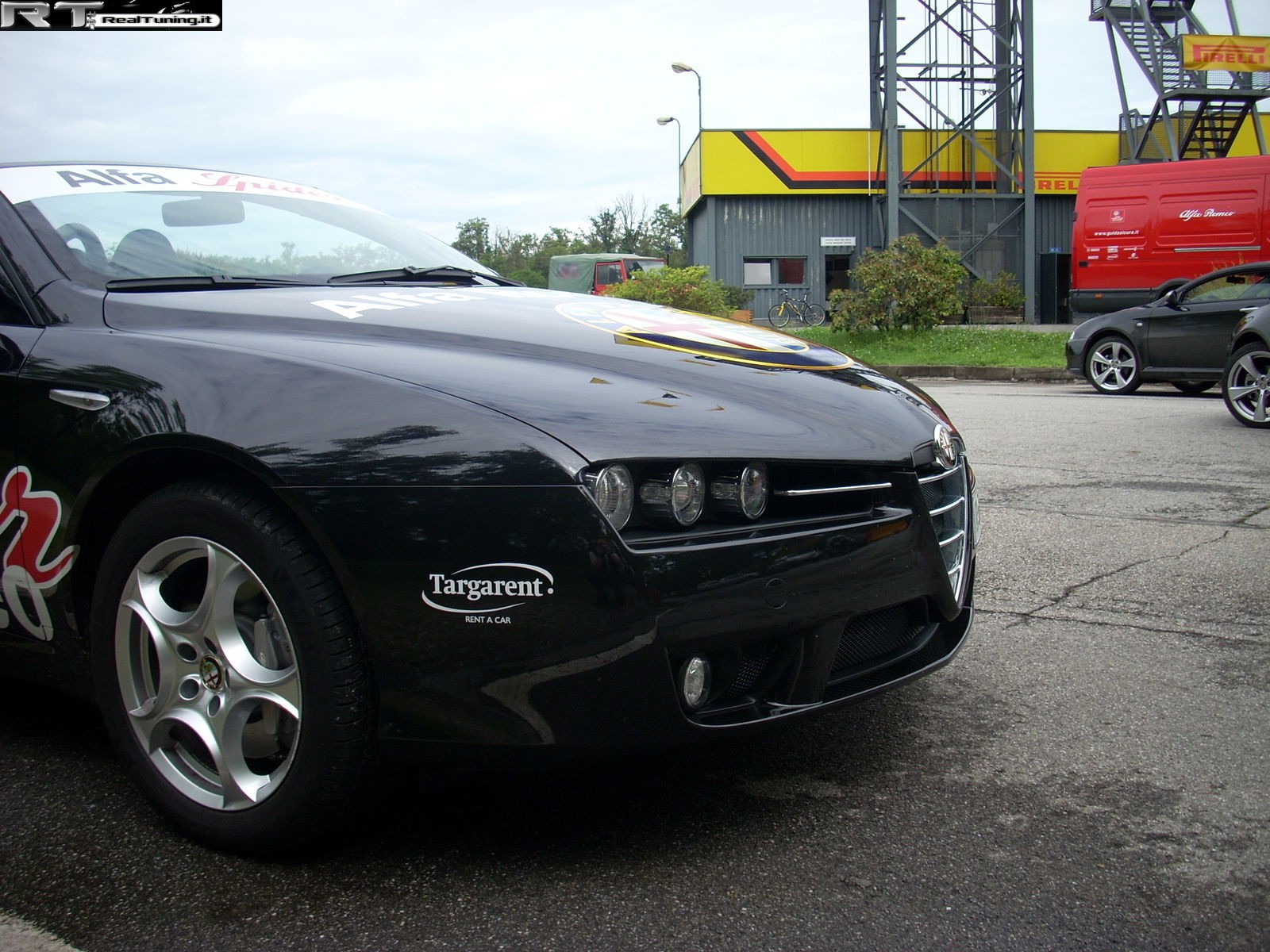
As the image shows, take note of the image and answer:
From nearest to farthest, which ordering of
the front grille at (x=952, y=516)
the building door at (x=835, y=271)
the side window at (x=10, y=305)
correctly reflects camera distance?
the front grille at (x=952, y=516) → the side window at (x=10, y=305) → the building door at (x=835, y=271)

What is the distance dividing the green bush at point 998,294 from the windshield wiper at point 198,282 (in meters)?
26.3

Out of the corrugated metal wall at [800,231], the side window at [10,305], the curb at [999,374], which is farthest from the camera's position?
the corrugated metal wall at [800,231]

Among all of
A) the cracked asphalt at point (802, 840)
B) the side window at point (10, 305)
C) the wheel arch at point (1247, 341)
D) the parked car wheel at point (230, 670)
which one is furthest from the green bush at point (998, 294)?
the parked car wheel at point (230, 670)

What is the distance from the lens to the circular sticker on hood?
2551mm

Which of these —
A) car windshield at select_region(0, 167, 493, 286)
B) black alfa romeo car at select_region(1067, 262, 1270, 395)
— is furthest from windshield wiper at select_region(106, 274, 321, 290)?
black alfa romeo car at select_region(1067, 262, 1270, 395)

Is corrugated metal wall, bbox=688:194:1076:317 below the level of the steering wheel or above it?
above

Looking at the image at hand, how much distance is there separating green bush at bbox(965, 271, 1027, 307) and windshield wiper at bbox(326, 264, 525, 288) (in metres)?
25.5

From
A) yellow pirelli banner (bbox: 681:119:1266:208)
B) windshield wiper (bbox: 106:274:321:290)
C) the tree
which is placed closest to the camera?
windshield wiper (bbox: 106:274:321:290)

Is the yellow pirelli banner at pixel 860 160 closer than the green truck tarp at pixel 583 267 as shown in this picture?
Yes

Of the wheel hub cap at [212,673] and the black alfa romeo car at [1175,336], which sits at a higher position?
the black alfa romeo car at [1175,336]

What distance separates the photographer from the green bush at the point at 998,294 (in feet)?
90.4

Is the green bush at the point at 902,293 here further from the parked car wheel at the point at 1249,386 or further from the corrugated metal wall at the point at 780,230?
the corrugated metal wall at the point at 780,230

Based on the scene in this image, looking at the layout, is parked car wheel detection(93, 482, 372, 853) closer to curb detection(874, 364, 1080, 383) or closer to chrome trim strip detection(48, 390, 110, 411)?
chrome trim strip detection(48, 390, 110, 411)

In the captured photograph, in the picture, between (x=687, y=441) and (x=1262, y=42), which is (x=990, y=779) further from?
(x=1262, y=42)
